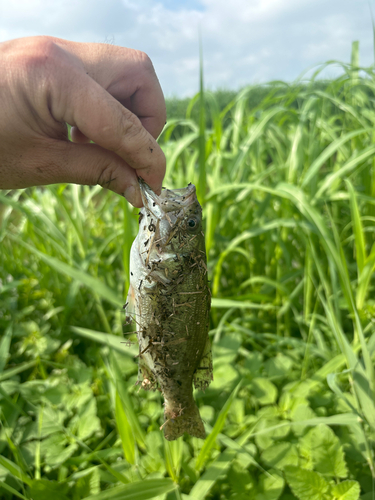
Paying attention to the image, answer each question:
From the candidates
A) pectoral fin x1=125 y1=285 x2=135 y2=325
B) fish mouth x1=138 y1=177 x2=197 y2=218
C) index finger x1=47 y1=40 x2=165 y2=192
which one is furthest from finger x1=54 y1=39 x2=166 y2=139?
pectoral fin x1=125 y1=285 x2=135 y2=325

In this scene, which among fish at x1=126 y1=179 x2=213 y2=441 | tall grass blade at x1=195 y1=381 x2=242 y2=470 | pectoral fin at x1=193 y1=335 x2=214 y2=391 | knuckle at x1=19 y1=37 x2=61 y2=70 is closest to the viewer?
knuckle at x1=19 y1=37 x2=61 y2=70

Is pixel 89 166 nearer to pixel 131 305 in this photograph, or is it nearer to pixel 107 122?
pixel 107 122

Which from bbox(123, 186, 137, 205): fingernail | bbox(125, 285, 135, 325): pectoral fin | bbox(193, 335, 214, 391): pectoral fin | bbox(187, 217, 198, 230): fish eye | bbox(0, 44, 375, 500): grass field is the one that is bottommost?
bbox(0, 44, 375, 500): grass field

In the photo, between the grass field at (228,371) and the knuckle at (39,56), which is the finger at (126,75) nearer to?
the knuckle at (39,56)

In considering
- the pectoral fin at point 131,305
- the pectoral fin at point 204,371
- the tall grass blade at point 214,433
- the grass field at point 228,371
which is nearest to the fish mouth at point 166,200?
the pectoral fin at point 131,305

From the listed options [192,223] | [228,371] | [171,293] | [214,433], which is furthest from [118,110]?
[228,371]

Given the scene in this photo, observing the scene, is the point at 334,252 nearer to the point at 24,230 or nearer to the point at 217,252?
the point at 217,252

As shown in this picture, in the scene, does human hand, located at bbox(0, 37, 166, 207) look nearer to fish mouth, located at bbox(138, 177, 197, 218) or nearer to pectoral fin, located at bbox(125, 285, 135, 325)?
fish mouth, located at bbox(138, 177, 197, 218)

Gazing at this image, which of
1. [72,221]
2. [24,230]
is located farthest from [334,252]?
[24,230]
